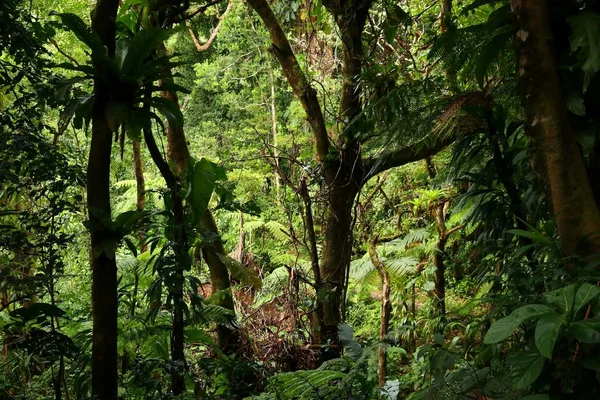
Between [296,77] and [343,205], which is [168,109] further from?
[343,205]

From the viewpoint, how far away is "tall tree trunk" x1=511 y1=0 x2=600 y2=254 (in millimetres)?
1695

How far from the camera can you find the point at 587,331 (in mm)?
1248

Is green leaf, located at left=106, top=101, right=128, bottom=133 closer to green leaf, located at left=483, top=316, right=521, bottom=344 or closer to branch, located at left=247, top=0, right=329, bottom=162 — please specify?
green leaf, located at left=483, top=316, right=521, bottom=344

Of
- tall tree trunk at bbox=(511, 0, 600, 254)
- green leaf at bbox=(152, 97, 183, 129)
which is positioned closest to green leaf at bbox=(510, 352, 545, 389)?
tall tree trunk at bbox=(511, 0, 600, 254)

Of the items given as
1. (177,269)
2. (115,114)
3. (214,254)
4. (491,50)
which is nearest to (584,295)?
(491,50)

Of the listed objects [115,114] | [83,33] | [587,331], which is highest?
[83,33]

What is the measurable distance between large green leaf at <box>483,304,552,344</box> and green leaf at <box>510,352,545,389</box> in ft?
0.36

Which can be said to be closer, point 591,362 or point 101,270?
point 591,362

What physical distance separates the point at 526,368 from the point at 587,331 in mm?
185

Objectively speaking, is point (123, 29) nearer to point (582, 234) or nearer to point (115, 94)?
point (115, 94)

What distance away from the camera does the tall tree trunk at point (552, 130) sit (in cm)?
170

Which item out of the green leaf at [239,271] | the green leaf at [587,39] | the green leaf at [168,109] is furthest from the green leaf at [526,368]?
the green leaf at [239,271]

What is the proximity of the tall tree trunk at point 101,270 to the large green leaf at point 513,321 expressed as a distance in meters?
1.56

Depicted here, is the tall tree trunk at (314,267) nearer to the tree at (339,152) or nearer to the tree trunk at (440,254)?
the tree at (339,152)
